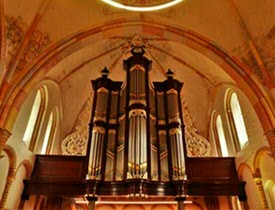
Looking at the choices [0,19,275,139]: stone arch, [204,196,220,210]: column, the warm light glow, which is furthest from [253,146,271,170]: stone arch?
the warm light glow

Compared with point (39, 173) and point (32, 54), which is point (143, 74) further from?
point (39, 173)

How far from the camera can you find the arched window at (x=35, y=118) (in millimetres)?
6633

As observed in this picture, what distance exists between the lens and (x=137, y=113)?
21.6 feet

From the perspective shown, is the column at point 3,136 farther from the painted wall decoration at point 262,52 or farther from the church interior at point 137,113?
the painted wall decoration at point 262,52

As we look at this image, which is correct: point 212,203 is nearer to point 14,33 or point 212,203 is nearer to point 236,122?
point 236,122

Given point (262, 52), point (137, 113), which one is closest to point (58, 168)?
point (137, 113)

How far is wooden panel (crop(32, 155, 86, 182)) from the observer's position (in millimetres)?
6145

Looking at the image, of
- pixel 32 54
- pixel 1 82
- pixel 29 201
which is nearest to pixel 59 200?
pixel 29 201

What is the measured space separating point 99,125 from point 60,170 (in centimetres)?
133

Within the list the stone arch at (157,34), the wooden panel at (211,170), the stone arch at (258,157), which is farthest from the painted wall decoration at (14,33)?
the stone arch at (258,157)

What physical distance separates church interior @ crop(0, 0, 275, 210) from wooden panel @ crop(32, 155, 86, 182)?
0.02m

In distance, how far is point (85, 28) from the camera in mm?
7035

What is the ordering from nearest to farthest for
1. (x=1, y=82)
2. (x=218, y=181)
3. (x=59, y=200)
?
(x=1, y=82)
(x=218, y=181)
(x=59, y=200)

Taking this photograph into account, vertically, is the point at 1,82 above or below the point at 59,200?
above
